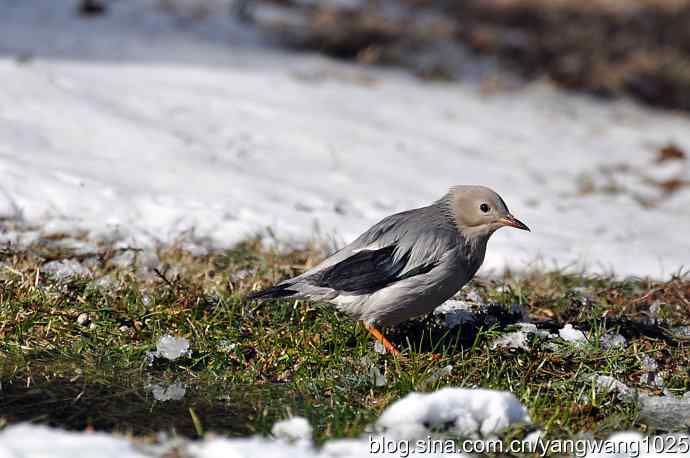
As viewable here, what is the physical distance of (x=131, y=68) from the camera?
9000 mm

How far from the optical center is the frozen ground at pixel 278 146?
615 centimetres

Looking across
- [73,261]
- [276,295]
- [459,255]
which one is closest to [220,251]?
[73,261]

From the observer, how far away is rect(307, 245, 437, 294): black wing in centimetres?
436

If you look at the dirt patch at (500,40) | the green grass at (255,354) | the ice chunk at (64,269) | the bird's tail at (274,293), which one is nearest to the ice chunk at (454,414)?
the green grass at (255,354)

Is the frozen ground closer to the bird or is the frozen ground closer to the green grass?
the green grass

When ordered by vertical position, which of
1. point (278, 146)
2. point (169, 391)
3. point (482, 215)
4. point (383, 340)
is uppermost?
point (482, 215)

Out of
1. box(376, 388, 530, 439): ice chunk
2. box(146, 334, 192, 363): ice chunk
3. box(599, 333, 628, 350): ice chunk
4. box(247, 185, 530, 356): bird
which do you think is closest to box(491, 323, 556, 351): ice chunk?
box(599, 333, 628, 350): ice chunk

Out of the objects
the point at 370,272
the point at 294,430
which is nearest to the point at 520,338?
the point at 370,272

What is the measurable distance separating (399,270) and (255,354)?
0.80m

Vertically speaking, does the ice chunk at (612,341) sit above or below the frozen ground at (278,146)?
above

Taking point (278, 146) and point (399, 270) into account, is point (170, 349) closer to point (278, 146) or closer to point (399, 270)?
point (399, 270)

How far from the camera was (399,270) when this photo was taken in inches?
172

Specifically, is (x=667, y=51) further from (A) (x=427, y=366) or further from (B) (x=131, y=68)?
(A) (x=427, y=366)

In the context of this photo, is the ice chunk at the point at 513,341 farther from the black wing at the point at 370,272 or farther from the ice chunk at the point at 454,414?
the ice chunk at the point at 454,414
